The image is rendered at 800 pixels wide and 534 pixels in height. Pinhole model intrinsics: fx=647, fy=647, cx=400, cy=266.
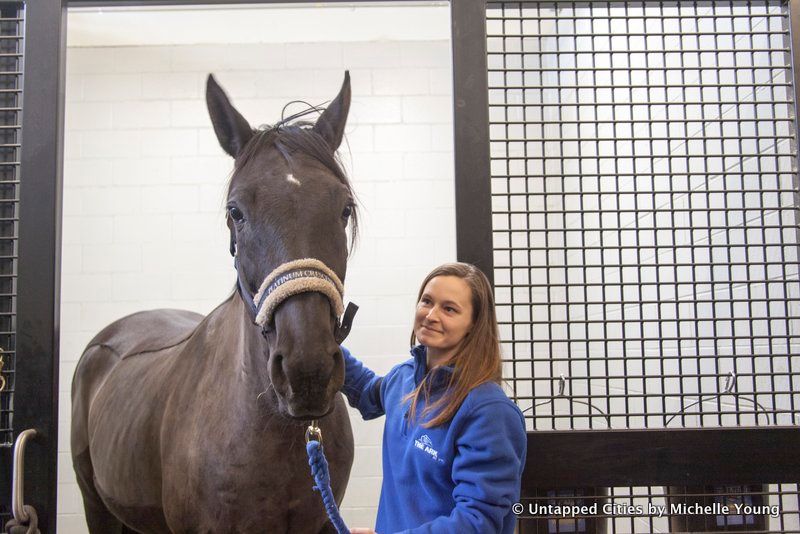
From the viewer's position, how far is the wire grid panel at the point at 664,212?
56.9 inches

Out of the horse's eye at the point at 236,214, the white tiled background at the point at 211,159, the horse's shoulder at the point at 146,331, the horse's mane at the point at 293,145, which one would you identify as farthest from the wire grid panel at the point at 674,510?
the white tiled background at the point at 211,159

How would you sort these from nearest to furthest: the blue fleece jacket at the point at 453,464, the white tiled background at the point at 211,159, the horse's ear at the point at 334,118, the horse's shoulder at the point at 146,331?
the blue fleece jacket at the point at 453,464 < the horse's ear at the point at 334,118 < the horse's shoulder at the point at 146,331 < the white tiled background at the point at 211,159

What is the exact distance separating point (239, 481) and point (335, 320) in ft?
1.56

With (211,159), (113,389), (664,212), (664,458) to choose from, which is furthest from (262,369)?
(211,159)

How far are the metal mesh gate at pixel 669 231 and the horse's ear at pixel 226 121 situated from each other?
23.2 inches

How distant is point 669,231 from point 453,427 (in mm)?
2041

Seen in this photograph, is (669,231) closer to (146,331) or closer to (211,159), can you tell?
(146,331)

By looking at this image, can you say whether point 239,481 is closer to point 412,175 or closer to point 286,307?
point 286,307

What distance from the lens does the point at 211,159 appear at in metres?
4.55

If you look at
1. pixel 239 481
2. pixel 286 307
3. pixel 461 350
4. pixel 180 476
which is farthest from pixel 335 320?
pixel 180 476

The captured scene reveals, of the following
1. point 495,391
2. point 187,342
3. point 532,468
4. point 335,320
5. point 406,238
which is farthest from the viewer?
point 406,238

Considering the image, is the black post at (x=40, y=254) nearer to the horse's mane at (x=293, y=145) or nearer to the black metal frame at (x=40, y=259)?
the black metal frame at (x=40, y=259)

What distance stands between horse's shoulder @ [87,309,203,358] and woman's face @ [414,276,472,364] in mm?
1447

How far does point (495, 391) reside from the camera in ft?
3.84
